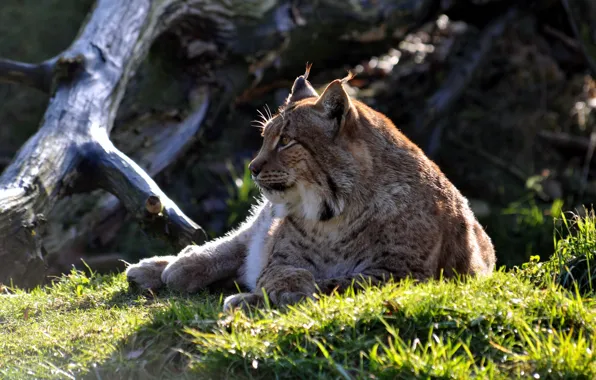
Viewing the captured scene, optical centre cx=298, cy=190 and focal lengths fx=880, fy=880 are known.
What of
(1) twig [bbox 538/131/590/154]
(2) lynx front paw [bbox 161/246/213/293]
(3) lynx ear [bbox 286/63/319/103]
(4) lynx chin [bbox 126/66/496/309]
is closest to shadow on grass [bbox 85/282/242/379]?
(4) lynx chin [bbox 126/66/496/309]

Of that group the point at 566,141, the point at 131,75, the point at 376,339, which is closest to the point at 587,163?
the point at 566,141

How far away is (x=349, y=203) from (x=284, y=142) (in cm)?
59

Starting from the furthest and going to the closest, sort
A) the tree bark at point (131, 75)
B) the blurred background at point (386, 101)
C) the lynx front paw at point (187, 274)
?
the blurred background at point (386, 101) → the tree bark at point (131, 75) → the lynx front paw at point (187, 274)

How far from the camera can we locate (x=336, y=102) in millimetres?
5641

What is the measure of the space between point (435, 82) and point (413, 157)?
700 cm

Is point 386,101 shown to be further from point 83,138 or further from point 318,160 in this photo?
point 318,160

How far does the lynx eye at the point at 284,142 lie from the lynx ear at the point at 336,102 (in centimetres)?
29

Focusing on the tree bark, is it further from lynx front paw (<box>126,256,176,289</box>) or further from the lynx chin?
the lynx chin

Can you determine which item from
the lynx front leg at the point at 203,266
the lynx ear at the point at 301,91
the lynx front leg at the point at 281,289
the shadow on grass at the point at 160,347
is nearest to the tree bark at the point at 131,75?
the lynx front leg at the point at 203,266

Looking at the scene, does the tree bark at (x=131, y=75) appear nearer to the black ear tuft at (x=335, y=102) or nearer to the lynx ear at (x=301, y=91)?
the lynx ear at (x=301, y=91)

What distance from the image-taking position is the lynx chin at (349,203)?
553 centimetres

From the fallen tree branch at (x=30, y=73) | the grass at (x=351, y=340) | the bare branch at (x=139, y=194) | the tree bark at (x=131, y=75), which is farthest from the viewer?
the fallen tree branch at (x=30, y=73)

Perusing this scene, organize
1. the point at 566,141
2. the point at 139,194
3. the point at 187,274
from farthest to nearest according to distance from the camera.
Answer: the point at 566,141
the point at 139,194
the point at 187,274

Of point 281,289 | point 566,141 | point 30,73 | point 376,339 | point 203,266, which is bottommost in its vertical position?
point 566,141
